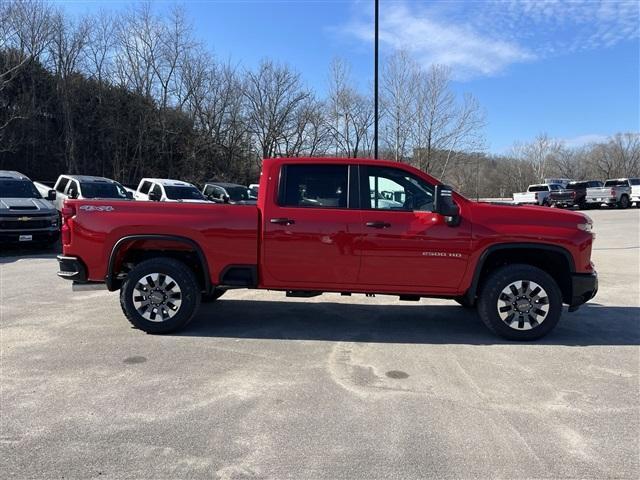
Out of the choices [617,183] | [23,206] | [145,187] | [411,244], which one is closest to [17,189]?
[23,206]

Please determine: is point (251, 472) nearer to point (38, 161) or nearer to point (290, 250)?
point (290, 250)

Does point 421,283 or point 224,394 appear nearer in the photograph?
point 224,394

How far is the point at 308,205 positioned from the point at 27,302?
475 centimetres

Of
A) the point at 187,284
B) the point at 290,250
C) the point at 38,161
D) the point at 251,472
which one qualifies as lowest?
the point at 251,472

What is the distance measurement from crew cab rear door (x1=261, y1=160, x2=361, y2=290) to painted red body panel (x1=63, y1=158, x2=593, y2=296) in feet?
0.04

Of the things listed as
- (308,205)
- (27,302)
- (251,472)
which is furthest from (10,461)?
(27,302)

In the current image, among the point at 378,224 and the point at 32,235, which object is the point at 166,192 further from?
the point at 378,224

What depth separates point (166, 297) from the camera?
5.66m

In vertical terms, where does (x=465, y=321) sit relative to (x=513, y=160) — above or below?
below

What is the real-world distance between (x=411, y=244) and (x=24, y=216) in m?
11.4

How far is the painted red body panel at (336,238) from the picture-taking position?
5.49m

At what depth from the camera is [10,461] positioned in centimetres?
302

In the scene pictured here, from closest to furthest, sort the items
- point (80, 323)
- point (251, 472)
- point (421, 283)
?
point (251, 472)
point (421, 283)
point (80, 323)

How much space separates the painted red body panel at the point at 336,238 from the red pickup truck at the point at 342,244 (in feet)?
0.04
